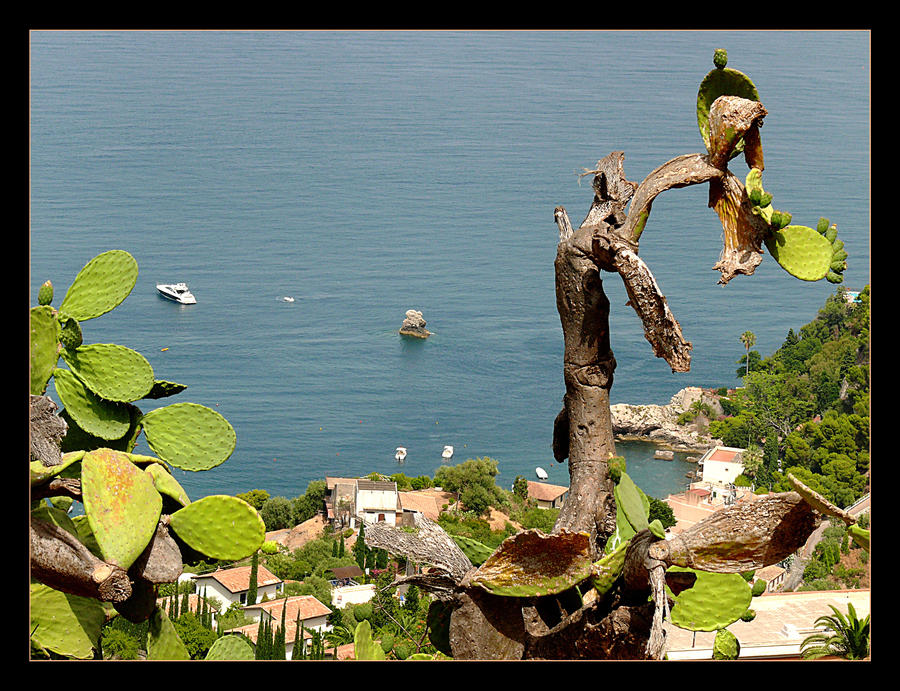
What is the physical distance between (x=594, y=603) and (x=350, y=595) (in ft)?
113

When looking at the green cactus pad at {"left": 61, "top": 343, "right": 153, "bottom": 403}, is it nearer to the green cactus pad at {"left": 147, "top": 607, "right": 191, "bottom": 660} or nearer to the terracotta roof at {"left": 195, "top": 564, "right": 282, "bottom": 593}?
the green cactus pad at {"left": 147, "top": 607, "right": 191, "bottom": 660}

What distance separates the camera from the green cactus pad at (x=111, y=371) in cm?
392

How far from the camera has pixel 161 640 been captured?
3.89 m

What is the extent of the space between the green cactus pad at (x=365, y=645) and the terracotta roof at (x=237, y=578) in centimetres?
3312

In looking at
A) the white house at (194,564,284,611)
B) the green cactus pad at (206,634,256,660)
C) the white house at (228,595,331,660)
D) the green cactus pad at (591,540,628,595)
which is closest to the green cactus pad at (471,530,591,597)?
the green cactus pad at (591,540,628,595)

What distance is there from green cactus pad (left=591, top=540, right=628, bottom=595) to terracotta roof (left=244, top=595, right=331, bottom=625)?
29.7 m

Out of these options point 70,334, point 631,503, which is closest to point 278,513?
point 70,334

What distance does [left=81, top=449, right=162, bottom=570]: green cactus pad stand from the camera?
3.37 meters

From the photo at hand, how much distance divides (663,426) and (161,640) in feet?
255

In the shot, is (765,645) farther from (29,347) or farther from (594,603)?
(29,347)

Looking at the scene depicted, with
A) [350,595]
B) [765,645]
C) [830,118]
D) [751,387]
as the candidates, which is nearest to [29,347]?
[765,645]

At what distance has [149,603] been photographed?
3756 mm

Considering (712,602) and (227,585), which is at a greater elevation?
(712,602)

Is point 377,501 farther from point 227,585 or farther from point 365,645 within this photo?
point 365,645
